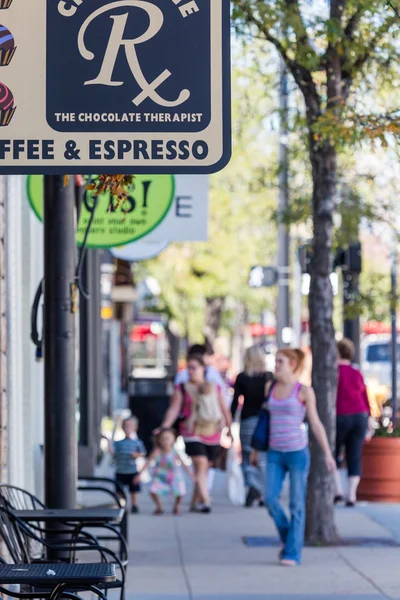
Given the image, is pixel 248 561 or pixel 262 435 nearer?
pixel 262 435

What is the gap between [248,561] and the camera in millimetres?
9875

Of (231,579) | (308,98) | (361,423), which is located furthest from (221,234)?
(231,579)

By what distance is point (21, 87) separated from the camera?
4789 millimetres

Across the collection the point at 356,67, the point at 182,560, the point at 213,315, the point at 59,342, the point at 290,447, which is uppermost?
the point at 356,67

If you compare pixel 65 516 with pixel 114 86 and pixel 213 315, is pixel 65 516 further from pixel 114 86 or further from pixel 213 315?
pixel 213 315

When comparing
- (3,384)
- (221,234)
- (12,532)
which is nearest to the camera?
(12,532)

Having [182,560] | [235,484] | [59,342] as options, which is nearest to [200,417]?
[235,484]

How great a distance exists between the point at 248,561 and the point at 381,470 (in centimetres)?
401

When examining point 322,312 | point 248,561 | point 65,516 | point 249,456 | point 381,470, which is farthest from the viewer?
point 249,456

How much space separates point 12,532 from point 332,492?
473cm

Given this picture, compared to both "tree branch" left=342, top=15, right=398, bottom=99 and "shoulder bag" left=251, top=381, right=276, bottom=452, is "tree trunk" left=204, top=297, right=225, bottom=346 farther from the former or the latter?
"shoulder bag" left=251, top=381, right=276, bottom=452

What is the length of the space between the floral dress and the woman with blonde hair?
99 cm

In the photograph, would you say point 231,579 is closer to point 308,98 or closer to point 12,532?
point 12,532

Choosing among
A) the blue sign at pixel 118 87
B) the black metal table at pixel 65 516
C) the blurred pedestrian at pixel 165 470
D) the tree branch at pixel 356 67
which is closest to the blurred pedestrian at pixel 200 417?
the blurred pedestrian at pixel 165 470
